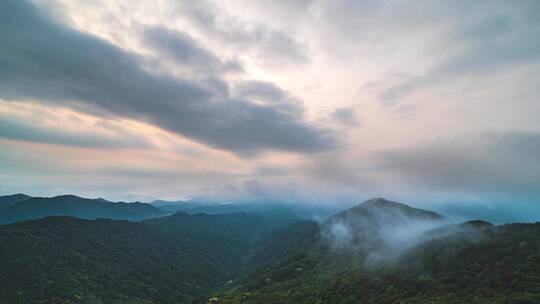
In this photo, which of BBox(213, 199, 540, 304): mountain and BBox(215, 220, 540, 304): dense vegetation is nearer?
BBox(215, 220, 540, 304): dense vegetation

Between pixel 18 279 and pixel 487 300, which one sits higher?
pixel 487 300

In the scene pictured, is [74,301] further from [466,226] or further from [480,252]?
[466,226]

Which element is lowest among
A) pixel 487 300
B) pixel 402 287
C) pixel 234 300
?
pixel 234 300

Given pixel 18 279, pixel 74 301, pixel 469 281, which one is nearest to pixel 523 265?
pixel 469 281

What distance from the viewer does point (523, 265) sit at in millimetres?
89688

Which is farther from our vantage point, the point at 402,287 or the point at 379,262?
the point at 379,262

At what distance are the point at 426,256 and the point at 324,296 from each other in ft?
187

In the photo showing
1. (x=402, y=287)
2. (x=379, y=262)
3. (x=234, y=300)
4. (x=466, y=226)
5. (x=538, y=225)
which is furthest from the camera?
(x=234, y=300)

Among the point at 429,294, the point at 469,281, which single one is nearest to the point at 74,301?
the point at 429,294

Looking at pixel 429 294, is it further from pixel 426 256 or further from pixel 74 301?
pixel 74 301

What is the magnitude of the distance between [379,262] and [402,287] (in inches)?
1979

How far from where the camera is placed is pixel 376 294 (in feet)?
370

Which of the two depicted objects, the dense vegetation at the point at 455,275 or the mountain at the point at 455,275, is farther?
the mountain at the point at 455,275

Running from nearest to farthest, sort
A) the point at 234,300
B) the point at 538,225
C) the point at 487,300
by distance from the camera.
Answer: the point at 487,300, the point at 538,225, the point at 234,300
